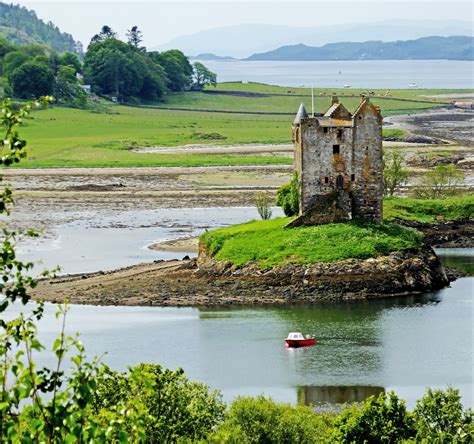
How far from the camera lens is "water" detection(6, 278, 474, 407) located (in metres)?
47.7

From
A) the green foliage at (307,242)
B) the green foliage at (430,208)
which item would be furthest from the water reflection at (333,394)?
the green foliage at (430,208)

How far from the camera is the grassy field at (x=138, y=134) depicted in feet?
435

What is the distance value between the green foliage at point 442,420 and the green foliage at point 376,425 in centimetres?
37

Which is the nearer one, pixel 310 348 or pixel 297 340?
pixel 310 348

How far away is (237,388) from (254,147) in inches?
3914

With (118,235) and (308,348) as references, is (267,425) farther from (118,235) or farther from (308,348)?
(118,235)

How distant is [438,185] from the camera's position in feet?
320

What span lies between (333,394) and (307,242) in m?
25.1

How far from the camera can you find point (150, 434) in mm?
31281

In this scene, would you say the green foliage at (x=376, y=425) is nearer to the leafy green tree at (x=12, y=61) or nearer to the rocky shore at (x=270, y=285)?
the rocky shore at (x=270, y=285)

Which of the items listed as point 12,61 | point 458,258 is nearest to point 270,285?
point 458,258

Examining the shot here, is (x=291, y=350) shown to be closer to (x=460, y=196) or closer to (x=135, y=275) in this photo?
(x=135, y=275)

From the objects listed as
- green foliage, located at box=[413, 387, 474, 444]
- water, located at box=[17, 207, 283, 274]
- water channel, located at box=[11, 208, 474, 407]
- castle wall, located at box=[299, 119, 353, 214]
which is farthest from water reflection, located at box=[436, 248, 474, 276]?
green foliage, located at box=[413, 387, 474, 444]

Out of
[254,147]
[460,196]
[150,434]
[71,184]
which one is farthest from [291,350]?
[254,147]
